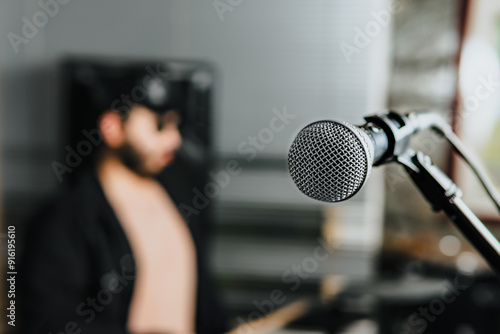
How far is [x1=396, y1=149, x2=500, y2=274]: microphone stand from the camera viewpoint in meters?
0.62

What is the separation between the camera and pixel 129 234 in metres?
2.01

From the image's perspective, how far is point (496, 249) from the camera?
0.62 meters

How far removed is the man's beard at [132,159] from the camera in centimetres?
207

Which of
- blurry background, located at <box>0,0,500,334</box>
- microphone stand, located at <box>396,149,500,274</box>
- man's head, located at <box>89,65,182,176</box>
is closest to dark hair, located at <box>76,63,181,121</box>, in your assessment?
man's head, located at <box>89,65,182,176</box>

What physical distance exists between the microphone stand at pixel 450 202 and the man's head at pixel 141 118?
157 cm

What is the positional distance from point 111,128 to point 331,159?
65.9 inches

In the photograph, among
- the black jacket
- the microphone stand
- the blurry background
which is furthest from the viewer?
the blurry background

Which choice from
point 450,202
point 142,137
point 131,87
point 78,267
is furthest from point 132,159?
point 450,202

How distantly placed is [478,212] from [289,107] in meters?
0.93

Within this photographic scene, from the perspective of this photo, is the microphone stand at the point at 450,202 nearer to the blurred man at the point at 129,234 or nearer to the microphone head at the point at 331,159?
the microphone head at the point at 331,159

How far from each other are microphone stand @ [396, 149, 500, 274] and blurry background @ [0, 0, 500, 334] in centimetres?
161

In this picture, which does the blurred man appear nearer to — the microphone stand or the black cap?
the black cap

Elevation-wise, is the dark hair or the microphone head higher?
the microphone head

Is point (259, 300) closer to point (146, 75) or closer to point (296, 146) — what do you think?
point (146, 75)
